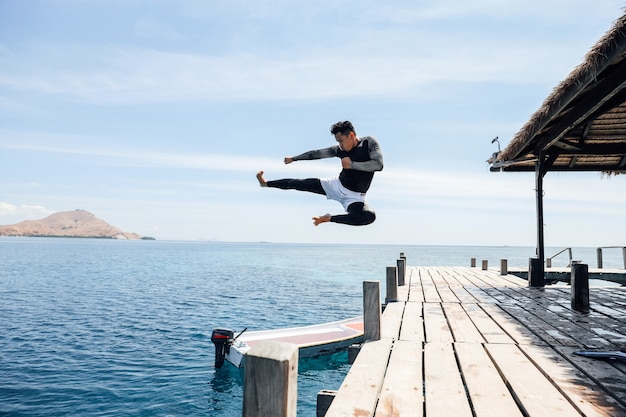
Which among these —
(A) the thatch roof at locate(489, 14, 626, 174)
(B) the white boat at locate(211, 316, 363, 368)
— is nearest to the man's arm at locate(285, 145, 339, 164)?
(A) the thatch roof at locate(489, 14, 626, 174)

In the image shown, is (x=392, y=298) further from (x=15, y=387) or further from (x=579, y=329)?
(x=15, y=387)

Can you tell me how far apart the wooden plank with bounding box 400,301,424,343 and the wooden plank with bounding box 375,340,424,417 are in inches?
24.9

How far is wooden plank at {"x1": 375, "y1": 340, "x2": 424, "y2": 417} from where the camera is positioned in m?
3.29

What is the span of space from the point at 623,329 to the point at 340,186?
523cm

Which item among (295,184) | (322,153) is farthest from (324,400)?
(322,153)

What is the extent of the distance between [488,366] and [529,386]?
0.62m

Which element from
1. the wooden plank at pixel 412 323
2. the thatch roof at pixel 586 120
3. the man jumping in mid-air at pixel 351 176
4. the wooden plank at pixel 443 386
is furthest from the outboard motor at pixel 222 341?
the man jumping in mid-air at pixel 351 176

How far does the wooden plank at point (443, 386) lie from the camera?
3312mm

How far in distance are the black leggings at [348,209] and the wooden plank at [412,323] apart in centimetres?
241

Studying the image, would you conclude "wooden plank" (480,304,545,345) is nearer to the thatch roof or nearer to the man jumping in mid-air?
the man jumping in mid-air

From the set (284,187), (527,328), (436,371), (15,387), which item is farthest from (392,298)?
(15,387)

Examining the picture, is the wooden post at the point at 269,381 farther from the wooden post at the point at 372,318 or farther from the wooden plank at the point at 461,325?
the wooden plank at the point at 461,325

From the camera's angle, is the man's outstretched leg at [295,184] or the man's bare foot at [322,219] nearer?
the man's bare foot at [322,219]

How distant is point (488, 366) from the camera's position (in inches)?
173
